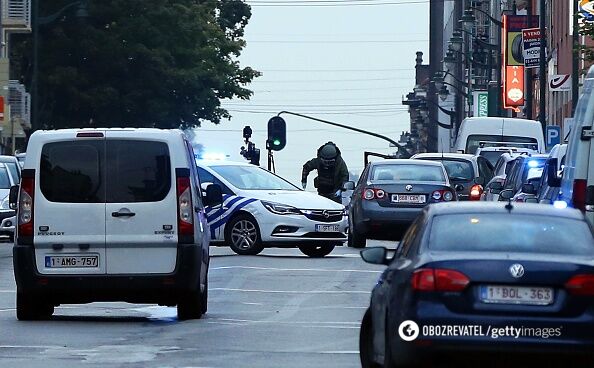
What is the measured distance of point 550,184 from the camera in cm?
2294

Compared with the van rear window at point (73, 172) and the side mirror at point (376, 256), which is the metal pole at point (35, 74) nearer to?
the van rear window at point (73, 172)

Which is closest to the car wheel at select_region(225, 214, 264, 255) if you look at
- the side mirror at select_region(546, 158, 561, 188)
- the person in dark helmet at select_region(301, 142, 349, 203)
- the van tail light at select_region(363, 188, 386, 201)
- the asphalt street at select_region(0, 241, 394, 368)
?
the van tail light at select_region(363, 188, 386, 201)

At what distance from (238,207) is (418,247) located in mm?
17662

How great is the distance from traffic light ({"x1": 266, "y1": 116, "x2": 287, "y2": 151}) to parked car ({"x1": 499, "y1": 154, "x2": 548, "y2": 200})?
2912cm

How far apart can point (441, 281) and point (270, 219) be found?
17853 mm

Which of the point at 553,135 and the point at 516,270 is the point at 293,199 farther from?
the point at 553,135

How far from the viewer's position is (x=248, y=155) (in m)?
62.8

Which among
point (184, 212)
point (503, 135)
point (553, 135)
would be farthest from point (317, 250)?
point (503, 135)

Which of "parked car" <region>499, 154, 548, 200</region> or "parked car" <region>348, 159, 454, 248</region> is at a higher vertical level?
"parked car" <region>499, 154, 548, 200</region>

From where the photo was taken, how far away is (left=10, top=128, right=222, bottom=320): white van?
18.6m

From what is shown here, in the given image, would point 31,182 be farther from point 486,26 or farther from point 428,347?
point 486,26

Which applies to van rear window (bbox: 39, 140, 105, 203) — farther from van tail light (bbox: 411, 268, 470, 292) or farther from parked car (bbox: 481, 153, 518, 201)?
parked car (bbox: 481, 153, 518, 201)

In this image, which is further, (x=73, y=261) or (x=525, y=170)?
(x=525, y=170)

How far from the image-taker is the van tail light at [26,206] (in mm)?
18656
